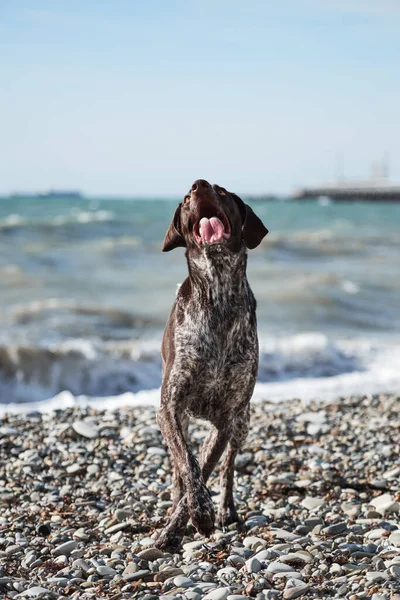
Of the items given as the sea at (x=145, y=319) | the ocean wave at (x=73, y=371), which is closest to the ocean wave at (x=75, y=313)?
the sea at (x=145, y=319)

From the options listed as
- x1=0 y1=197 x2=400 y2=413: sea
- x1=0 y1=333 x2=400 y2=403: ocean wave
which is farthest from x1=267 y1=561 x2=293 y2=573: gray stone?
x1=0 y1=333 x2=400 y2=403: ocean wave

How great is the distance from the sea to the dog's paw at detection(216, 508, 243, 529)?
4.87 metres

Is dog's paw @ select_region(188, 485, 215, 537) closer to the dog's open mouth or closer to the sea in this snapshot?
the dog's open mouth

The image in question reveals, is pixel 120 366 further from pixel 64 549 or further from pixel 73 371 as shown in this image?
pixel 64 549

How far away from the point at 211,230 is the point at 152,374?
855 cm

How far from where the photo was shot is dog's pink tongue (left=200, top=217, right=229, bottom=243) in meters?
4.30

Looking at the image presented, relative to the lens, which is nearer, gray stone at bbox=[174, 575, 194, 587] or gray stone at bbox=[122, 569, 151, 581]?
gray stone at bbox=[174, 575, 194, 587]

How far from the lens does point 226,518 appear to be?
17.0ft

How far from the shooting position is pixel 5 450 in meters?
6.91

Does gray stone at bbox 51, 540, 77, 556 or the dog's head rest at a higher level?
the dog's head

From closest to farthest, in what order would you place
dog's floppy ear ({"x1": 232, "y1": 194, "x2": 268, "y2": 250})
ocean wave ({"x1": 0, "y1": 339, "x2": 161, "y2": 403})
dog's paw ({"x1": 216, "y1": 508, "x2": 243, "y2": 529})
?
dog's floppy ear ({"x1": 232, "y1": 194, "x2": 268, "y2": 250}) → dog's paw ({"x1": 216, "y1": 508, "x2": 243, "y2": 529}) → ocean wave ({"x1": 0, "y1": 339, "x2": 161, "y2": 403})

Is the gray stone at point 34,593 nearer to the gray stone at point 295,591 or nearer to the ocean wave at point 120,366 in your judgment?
the gray stone at point 295,591

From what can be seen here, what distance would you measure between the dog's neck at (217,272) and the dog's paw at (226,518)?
1489 millimetres

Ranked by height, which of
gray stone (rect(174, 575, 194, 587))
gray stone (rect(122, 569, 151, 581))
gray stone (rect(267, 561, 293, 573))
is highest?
gray stone (rect(174, 575, 194, 587))
